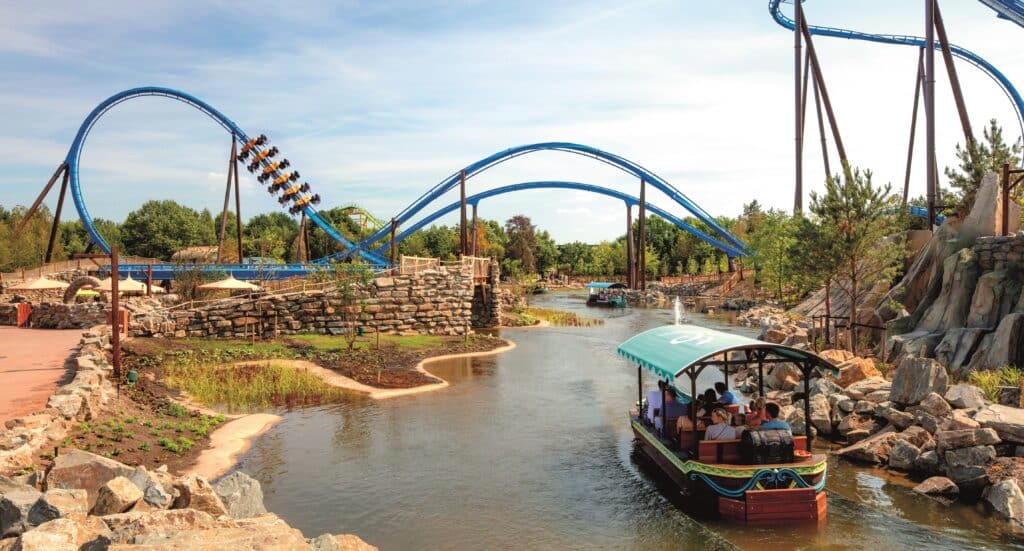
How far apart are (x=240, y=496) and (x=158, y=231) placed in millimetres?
79196

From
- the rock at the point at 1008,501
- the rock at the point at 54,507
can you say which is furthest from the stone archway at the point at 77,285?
the rock at the point at 1008,501

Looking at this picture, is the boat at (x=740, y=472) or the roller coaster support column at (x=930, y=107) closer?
the boat at (x=740, y=472)

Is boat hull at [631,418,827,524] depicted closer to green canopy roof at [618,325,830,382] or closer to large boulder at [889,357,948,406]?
green canopy roof at [618,325,830,382]

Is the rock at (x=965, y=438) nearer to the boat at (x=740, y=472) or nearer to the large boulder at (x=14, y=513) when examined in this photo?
the boat at (x=740, y=472)

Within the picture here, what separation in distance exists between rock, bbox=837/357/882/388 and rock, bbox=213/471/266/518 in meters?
15.5

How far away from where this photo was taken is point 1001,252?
64.5 feet

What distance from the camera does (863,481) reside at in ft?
43.9

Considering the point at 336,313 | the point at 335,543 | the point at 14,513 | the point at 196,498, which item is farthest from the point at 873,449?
the point at 336,313

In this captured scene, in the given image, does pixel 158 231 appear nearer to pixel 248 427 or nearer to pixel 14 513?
pixel 248 427

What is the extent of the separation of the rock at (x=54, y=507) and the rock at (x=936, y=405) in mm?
15526

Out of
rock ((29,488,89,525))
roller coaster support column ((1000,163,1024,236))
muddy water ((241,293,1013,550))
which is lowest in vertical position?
muddy water ((241,293,1013,550))

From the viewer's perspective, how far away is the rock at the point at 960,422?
1319 centimetres

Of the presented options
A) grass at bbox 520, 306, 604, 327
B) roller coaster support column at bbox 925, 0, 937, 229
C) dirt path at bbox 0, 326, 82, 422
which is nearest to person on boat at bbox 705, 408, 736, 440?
dirt path at bbox 0, 326, 82, 422

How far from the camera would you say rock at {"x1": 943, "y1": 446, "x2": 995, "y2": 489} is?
12.2 m
